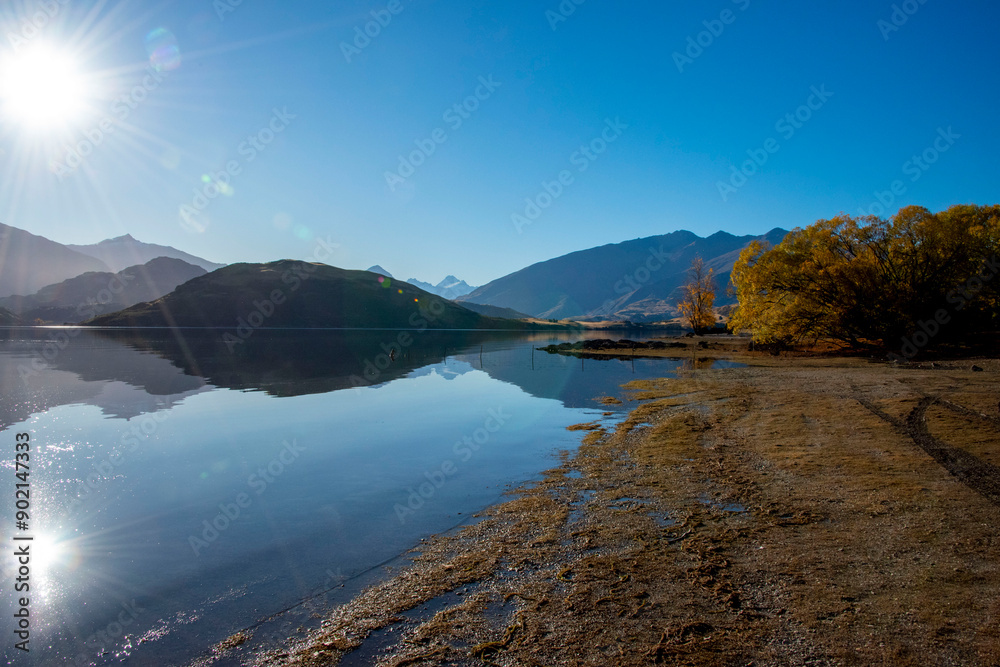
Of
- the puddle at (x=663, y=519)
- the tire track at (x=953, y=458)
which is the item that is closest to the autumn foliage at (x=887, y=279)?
the tire track at (x=953, y=458)

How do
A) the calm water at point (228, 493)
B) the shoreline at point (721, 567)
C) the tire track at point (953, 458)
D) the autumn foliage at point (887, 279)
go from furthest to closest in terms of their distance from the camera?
the autumn foliage at point (887, 279), the tire track at point (953, 458), the calm water at point (228, 493), the shoreline at point (721, 567)

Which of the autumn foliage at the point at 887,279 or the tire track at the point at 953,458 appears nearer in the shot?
the tire track at the point at 953,458

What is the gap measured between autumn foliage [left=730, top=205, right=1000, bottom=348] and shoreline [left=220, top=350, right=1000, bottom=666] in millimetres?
39658

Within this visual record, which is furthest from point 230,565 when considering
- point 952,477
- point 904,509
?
point 952,477

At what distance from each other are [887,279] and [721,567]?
54829 mm

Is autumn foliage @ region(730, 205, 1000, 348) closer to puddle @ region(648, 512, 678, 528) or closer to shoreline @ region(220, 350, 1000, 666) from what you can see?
shoreline @ region(220, 350, 1000, 666)

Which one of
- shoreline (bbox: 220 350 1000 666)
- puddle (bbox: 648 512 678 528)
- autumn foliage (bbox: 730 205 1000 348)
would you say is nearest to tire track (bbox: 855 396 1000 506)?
shoreline (bbox: 220 350 1000 666)

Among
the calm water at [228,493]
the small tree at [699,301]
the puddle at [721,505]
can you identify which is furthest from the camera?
the small tree at [699,301]

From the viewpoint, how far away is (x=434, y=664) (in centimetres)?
633

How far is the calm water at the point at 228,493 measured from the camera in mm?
8266

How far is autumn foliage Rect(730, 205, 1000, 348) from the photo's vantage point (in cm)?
4684

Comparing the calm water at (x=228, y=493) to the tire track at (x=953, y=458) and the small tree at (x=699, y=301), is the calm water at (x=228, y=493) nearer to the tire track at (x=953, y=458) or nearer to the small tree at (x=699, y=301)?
the tire track at (x=953, y=458)

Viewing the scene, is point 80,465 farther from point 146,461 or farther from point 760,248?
point 760,248

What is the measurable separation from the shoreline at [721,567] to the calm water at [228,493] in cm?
136
